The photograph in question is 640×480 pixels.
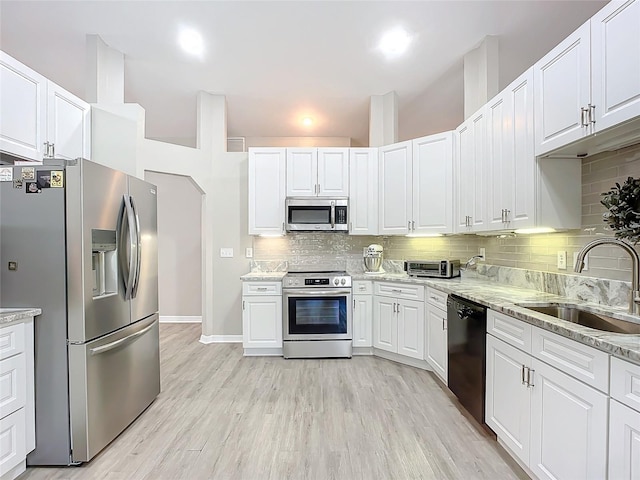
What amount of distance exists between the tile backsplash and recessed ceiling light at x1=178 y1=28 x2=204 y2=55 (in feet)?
7.21

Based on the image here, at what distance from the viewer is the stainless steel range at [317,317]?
3.70 m

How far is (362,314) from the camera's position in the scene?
12.4 feet

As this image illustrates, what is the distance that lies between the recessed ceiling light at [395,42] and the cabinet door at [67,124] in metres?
2.72

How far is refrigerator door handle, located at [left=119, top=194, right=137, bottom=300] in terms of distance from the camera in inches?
88.0

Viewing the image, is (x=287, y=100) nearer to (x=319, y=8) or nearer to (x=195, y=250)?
(x=319, y=8)

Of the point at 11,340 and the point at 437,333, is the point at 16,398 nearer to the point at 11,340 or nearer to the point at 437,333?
the point at 11,340

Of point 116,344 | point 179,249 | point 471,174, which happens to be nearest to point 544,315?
point 471,174

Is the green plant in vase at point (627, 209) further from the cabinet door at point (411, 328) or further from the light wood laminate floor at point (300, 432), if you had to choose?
the cabinet door at point (411, 328)

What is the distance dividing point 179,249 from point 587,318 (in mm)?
5291

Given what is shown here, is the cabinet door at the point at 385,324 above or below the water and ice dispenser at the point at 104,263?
below

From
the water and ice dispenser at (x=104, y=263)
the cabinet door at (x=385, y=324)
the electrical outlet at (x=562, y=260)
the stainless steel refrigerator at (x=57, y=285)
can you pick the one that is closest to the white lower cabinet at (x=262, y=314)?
the cabinet door at (x=385, y=324)

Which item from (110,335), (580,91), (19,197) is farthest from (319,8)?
(110,335)

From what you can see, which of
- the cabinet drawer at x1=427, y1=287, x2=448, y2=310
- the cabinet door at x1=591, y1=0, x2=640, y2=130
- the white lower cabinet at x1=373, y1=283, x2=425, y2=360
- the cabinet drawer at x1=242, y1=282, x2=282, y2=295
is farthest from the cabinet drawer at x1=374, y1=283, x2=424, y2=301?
the cabinet door at x1=591, y1=0, x2=640, y2=130

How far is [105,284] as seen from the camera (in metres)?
2.17
